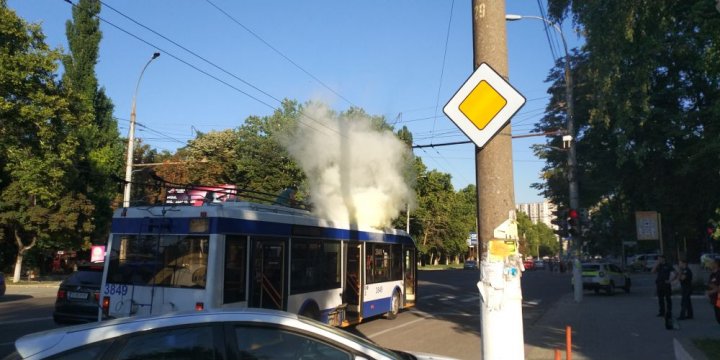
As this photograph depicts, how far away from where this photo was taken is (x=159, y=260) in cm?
947

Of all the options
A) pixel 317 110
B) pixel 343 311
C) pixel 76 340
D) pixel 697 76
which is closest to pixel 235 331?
pixel 76 340

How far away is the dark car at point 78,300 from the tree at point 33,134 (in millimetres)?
19381

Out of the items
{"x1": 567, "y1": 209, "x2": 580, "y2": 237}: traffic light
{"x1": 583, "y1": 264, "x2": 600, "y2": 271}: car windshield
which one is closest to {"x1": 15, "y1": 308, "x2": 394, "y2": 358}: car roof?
{"x1": 567, "y1": 209, "x2": 580, "y2": 237}: traffic light

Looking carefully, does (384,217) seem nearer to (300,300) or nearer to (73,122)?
(300,300)

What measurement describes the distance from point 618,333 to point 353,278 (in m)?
6.16

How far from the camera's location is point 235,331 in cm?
366

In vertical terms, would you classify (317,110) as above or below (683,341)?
above

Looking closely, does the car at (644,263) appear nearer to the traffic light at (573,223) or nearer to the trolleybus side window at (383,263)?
the traffic light at (573,223)

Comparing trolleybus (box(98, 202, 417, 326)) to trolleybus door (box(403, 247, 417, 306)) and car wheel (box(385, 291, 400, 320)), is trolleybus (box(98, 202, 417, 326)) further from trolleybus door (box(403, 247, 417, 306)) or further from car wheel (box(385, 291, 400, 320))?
trolleybus door (box(403, 247, 417, 306))

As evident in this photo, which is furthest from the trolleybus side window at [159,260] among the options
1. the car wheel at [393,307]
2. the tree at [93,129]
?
the tree at [93,129]

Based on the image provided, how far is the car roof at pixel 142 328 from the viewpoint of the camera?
3.32 meters

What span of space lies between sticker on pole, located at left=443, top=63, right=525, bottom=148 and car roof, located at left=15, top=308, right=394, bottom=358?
198cm

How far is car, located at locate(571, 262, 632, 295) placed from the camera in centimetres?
2641

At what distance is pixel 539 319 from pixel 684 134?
11.5 metres
